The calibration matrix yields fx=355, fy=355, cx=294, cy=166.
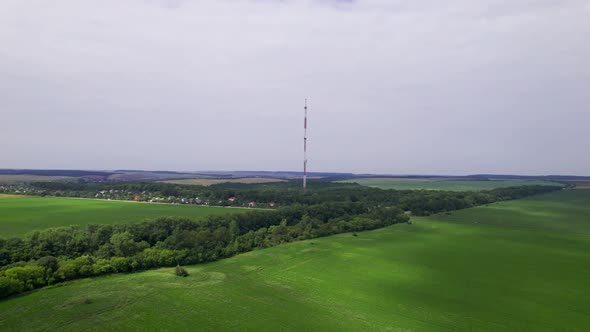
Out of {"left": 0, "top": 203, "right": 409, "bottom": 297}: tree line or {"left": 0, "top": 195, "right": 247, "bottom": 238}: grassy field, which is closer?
{"left": 0, "top": 203, "right": 409, "bottom": 297}: tree line

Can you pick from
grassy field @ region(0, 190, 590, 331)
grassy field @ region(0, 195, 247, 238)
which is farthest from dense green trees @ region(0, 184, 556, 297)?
grassy field @ region(0, 195, 247, 238)

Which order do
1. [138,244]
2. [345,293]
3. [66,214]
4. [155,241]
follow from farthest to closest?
[66,214]
[155,241]
[138,244]
[345,293]

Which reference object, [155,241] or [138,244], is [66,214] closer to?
[155,241]

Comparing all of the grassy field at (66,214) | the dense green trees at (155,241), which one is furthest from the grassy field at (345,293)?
the grassy field at (66,214)

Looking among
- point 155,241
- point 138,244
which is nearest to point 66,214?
point 155,241

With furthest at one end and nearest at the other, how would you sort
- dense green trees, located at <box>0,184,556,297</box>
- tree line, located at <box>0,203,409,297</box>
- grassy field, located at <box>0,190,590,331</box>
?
dense green trees, located at <box>0,184,556,297</box> → tree line, located at <box>0,203,409,297</box> → grassy field, located at <box>0,190,590,331</box>

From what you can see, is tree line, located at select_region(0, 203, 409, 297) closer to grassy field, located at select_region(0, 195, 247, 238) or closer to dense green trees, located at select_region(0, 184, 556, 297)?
dense green trees, located at select_region(0, 184, 556, 297)

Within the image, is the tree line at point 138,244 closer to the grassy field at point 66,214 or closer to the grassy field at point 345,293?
the grassy field at point 345,293
